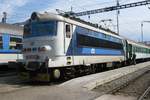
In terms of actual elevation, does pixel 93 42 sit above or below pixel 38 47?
above

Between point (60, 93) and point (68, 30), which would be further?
point (68, 30)

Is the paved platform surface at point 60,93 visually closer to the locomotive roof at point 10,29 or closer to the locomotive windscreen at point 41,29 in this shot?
the locomotive windscreen at point 41,29

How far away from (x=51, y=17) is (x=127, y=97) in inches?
222

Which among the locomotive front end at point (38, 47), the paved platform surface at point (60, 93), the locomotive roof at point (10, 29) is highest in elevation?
the locomotive roof at point (10, 29)

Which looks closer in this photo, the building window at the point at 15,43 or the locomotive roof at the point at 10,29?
the locomotive roof at the point at 10,29

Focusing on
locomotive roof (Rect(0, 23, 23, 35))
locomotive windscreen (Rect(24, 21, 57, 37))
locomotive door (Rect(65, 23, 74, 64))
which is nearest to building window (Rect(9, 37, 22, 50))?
locomotive roof (Rect(0, 23, 23, 35))

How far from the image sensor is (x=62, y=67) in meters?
14.5

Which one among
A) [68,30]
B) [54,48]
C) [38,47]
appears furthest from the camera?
[68,30]

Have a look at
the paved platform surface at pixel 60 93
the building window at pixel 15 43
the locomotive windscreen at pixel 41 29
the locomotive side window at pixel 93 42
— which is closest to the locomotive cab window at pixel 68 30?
the locomotive windscreen at pixel 41 29

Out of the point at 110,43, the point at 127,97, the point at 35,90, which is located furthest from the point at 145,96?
the point at 110,43

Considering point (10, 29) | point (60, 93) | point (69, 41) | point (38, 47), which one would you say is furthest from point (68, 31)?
point (10, 29)

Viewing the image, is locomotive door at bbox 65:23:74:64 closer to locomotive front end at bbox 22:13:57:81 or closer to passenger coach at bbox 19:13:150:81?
passenger coach at bbox 19:13:150:81

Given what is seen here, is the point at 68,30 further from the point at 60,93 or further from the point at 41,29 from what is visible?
the point at 60,93

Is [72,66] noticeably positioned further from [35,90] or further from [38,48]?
[35,90]
